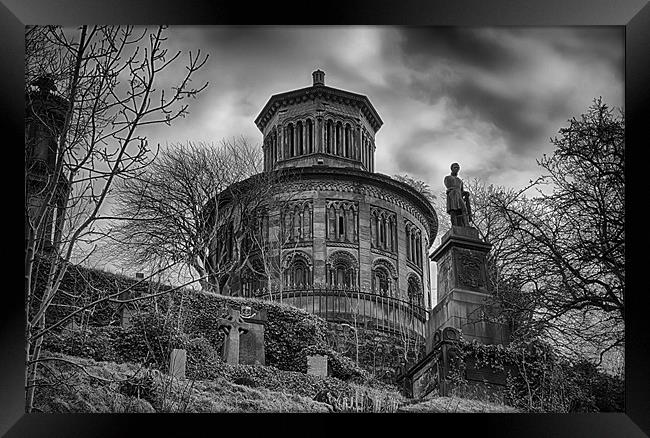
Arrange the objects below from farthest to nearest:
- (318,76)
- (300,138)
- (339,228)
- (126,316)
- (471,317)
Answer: (339,228) < (300,138) < (318,76) < (126,316) < (471,317)

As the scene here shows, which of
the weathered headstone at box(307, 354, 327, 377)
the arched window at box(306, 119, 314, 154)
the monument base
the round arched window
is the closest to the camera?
the monument base

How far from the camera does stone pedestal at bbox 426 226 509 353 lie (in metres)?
14.9

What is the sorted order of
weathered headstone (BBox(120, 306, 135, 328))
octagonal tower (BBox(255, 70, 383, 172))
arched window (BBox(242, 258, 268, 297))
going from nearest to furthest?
weathered headstone (BBox(120, 306, 135, 328)), octagonal tower (BBox(255, 70, 383, 172)), arched window (BBox(242, 258, 268, 297))

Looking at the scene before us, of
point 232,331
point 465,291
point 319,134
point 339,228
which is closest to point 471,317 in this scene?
point 465,291

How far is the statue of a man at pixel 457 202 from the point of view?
16344 millimetres

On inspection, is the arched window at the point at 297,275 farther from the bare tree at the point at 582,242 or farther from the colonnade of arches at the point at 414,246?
the bare tree at the point at 582,242

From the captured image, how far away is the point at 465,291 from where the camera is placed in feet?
51.2

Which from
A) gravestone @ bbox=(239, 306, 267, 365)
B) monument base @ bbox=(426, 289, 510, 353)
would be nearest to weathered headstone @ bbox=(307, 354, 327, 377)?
gravestone @ bbox=(239, 306, 267, 365)

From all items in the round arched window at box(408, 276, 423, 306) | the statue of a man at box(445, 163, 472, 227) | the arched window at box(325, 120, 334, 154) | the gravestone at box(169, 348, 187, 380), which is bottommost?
the gravestone at box(169, 348, 187, 380)

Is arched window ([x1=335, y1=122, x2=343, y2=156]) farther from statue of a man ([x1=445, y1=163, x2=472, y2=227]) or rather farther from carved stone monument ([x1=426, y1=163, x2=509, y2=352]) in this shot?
carved stone monument ([x1=426, y1=163, x2=509, y2=352])

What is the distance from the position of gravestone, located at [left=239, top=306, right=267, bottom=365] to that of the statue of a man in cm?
364

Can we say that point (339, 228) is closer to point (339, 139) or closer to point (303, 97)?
point (339, 139)

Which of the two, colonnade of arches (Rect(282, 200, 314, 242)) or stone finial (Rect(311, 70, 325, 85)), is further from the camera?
colonnade of arches (Rect(282, 200, 314, 242))

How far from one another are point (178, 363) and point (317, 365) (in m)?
2.58
